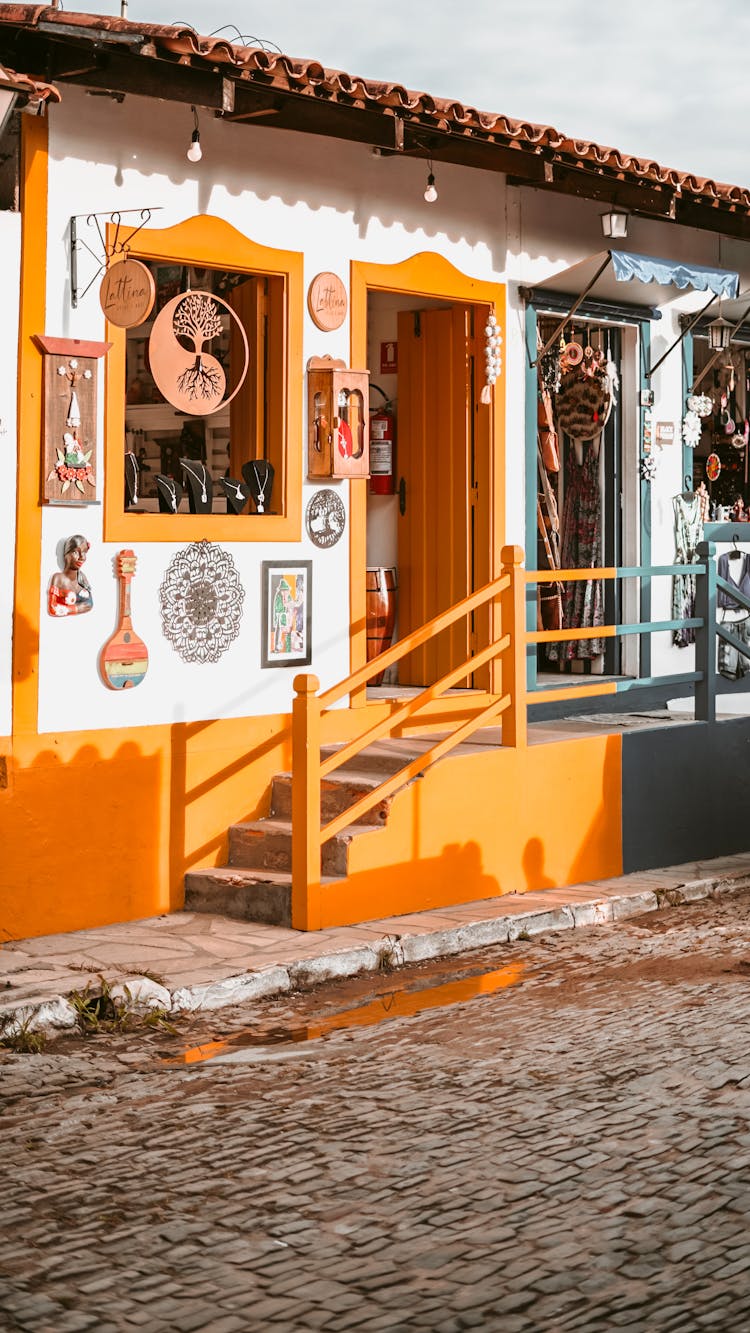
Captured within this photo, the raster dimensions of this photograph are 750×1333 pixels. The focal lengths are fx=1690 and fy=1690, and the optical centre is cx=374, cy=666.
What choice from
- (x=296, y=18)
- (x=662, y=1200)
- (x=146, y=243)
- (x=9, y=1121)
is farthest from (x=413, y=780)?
(x=296, y=18)

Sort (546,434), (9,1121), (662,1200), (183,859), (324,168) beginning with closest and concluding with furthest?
(662,1200), (9,1121), (183,859), (324,168), (546,434)

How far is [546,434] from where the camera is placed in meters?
11.5

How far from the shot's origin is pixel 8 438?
795 cm

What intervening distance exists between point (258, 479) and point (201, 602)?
798mm

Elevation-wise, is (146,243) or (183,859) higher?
(146,243)

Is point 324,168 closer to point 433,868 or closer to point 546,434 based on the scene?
point 546,434

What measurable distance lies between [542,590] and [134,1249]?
26.7 feet

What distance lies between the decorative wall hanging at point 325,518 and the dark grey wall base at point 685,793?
7.12ft

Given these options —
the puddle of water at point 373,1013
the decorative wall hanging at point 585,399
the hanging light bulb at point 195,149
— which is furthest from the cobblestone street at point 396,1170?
the decorative wall hanging at point 585,399

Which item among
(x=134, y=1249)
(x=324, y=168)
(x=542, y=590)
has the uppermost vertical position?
(x=324, y=168)

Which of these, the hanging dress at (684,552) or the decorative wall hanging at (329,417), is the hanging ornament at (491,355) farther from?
the hanging dress at (684,552)

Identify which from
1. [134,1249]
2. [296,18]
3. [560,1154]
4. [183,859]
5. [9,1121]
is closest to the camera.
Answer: [134,1249]

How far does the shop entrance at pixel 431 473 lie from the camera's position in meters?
10.7

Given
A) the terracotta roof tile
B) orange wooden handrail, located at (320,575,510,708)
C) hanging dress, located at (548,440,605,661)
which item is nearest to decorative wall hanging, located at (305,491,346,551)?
orange wooden handrail, located at (320,575,510,708)
